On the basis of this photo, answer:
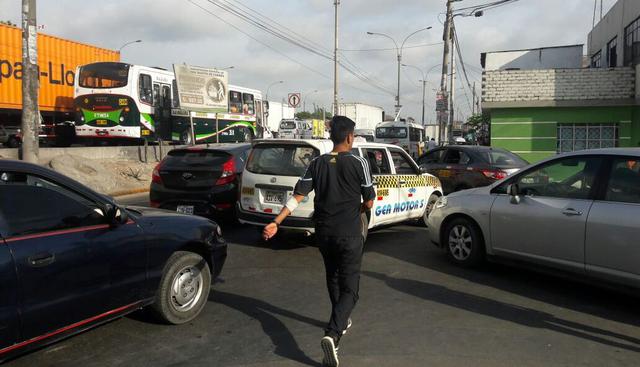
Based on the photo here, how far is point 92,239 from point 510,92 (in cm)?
1608

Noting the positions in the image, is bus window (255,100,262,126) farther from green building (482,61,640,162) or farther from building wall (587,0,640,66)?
building wall (587,0,640,66)

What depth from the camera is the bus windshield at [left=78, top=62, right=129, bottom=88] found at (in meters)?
17.9

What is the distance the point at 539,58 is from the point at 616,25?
1131 cm

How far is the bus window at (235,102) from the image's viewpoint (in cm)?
2395

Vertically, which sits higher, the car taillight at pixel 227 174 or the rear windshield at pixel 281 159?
the rear windshield at pixel 281 159

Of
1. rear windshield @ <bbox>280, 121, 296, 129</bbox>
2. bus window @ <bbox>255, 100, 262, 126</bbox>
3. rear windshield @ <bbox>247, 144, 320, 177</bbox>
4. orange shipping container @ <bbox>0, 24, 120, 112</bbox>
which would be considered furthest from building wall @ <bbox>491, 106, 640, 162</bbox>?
rear windshield @ <bbox>280, 121, 296, 129</bbox>

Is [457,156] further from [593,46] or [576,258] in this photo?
[593,46]

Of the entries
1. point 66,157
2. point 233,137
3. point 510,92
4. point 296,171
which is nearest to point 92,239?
point 296,171

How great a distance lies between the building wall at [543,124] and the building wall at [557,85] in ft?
1.32

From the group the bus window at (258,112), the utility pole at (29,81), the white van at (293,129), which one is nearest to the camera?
the utility pole at (29,81)

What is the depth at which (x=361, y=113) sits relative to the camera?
5219 centimetres

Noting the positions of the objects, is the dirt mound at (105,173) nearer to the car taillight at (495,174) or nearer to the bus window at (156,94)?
the bus window at (156,94)

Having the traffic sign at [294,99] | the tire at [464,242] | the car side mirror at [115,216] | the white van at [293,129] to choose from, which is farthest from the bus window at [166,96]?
the white van at [293,129]

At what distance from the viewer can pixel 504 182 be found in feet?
19.9
